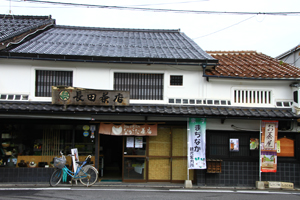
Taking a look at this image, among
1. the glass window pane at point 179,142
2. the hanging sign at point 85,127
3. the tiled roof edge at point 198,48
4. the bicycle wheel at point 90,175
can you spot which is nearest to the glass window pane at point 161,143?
the glass window pane at point 179,142

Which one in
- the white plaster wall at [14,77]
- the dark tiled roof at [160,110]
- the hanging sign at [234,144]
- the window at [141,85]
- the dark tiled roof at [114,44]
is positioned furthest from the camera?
the dark tiled roof at [114,44]

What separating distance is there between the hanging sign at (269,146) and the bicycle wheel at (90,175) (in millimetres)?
7777

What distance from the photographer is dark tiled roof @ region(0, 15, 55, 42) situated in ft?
49.9

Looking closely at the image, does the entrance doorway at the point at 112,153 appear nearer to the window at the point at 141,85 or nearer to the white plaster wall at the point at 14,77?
the window at the point at 141,85

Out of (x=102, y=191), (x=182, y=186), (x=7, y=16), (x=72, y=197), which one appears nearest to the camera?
(x=72, y=197)

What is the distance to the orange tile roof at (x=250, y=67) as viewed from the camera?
12.6m

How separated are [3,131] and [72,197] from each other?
5.63 metres

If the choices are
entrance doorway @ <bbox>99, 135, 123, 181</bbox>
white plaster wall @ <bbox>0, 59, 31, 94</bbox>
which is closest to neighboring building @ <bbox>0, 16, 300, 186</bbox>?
white plaster wall @ <bbox>0, 59, 31, 94</bbox>

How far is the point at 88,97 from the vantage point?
39.4 ft

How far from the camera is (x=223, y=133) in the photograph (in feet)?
40.9

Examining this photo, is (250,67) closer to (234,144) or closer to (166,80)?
(234,144)

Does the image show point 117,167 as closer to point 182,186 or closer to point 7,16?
point 182,186

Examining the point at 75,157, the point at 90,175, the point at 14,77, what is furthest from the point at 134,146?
the point at 14,77

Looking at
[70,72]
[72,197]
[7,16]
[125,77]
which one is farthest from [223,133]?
[7,16]
